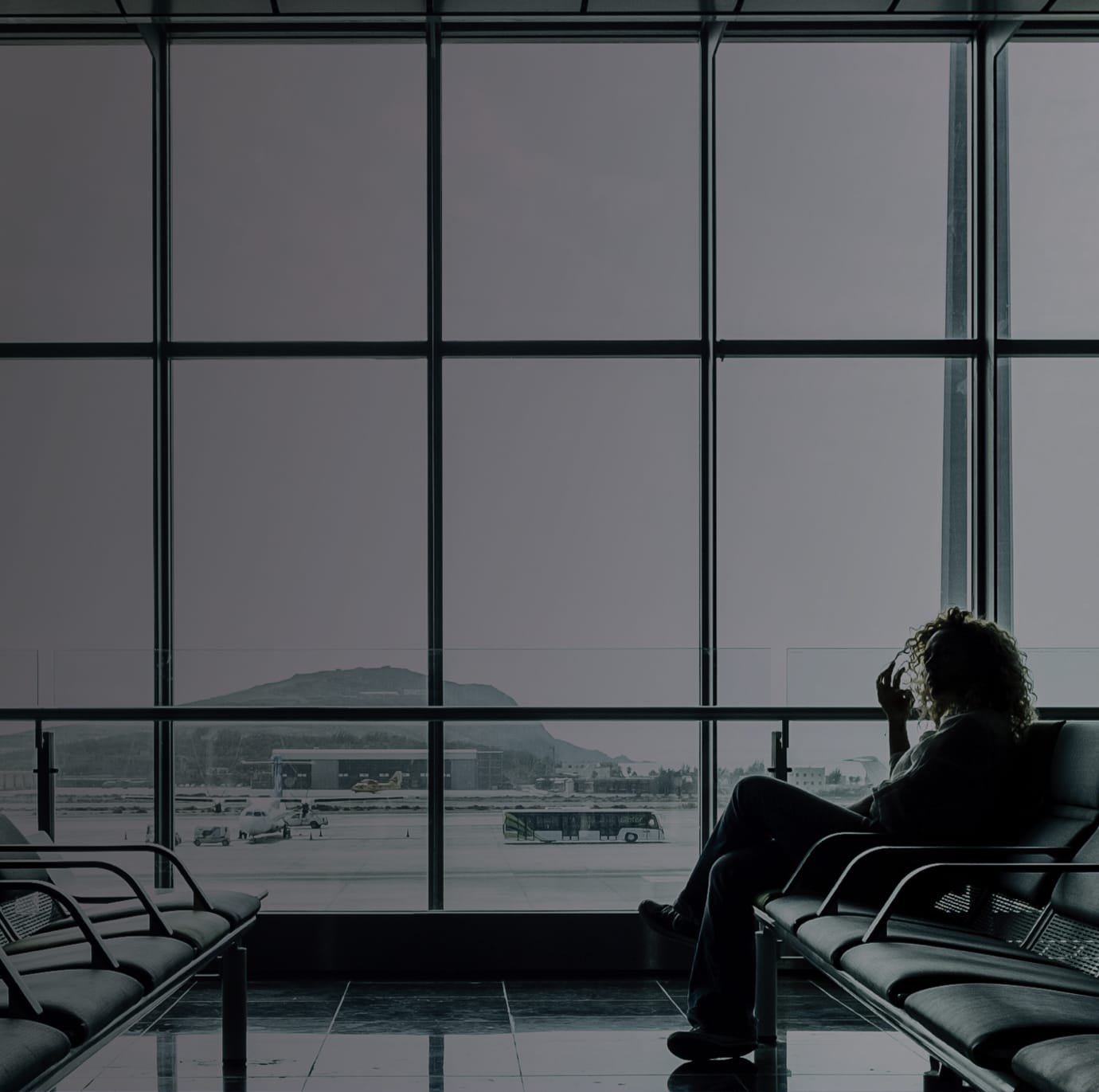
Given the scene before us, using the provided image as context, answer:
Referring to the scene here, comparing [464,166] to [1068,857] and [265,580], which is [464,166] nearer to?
[265,580]

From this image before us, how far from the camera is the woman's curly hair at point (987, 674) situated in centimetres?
383

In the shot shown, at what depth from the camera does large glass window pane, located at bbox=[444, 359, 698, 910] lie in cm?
523

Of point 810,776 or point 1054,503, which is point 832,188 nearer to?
point 1054,503

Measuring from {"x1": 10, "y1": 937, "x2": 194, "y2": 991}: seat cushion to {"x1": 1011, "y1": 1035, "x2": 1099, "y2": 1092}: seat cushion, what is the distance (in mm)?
1686

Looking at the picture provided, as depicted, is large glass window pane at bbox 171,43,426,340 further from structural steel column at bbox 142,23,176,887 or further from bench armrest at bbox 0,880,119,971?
bench armrest at bbox 0,880,119,971

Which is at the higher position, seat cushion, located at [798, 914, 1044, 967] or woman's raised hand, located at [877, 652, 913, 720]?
woman's raised hand, located at [877, 652, 913, 720]

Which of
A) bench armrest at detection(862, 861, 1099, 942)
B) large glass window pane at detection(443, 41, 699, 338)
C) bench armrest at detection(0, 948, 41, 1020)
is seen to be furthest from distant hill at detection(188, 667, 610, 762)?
bench armrest at detection(0, 948, 41, 1020)

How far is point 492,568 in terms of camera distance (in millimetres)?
5512

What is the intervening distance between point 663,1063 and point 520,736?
1.61 metres

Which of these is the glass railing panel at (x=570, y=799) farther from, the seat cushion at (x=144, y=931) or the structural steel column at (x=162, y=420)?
the seat cushion at (x=144, y=931)

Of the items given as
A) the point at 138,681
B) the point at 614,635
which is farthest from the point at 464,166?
the point at 138,681

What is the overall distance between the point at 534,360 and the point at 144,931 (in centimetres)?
301

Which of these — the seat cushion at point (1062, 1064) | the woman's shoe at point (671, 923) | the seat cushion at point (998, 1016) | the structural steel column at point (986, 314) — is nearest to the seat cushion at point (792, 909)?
the woman's shoe at point (671, 923)

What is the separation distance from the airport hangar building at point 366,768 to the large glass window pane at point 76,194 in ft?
5.97
